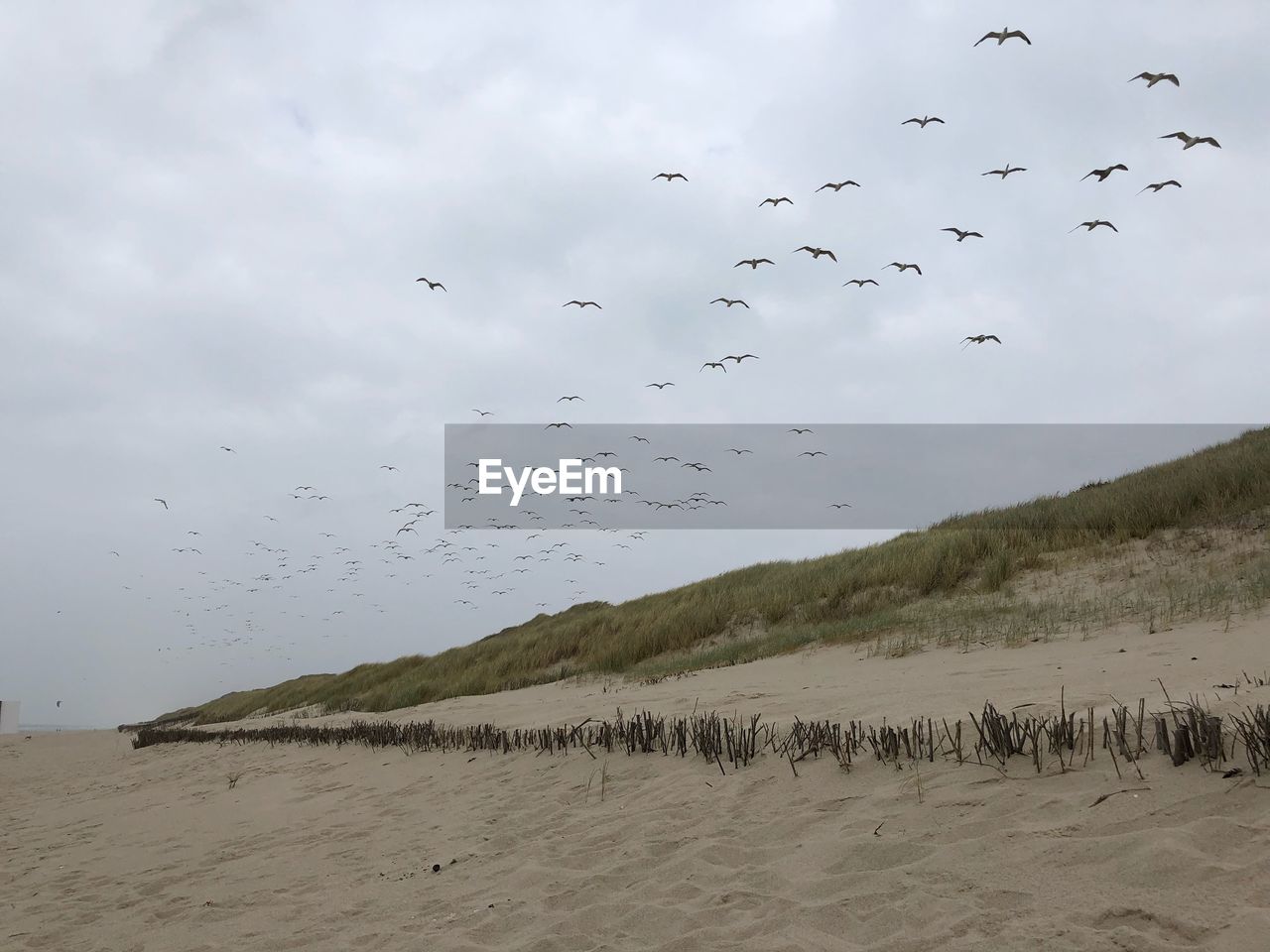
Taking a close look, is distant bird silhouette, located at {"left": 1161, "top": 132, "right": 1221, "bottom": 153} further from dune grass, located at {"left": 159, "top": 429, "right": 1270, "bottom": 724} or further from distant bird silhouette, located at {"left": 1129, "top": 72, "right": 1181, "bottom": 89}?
dune grass, located at {"left": 159, "top": 429, "right": 1270, "bottom": 724}

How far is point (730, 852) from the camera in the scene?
4172 millimetres

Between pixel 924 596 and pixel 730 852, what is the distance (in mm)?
12077

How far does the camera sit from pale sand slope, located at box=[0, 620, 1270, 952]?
3.06 meters

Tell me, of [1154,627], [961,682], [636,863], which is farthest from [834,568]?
[636,863]

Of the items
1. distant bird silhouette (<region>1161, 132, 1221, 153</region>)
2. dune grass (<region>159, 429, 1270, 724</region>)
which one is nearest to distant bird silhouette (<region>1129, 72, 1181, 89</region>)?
distant bird silhouette (<region>1161, 132, 1221, 153</region>)

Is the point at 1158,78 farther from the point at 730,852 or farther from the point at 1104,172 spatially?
the point at 730,852

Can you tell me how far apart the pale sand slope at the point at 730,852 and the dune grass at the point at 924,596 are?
2343 millimetres

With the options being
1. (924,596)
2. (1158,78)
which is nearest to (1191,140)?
(1158,78)

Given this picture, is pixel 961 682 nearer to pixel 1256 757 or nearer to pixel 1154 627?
pixel 1154 627

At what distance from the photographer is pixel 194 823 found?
7.99m

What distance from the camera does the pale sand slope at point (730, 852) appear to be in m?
3.06

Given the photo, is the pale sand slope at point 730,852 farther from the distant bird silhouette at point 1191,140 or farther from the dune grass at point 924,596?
the distant bird silhouette at point 1191,140

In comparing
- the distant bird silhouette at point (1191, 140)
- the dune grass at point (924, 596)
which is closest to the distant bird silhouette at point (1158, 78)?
the distant bird silhouette at point (1191, 140)

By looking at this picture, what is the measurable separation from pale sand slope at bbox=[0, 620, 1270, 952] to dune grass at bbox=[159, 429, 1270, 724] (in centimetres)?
234
